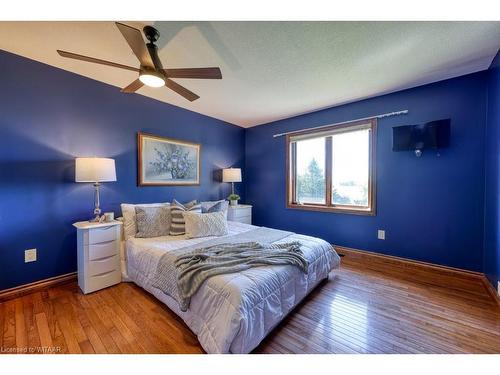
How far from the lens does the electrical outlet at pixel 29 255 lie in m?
2.12

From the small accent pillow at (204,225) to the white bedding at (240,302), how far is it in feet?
1.31

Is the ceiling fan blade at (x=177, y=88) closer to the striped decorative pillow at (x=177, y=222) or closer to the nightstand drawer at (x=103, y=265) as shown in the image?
the striped decorative pillow at (x=177, y=222)

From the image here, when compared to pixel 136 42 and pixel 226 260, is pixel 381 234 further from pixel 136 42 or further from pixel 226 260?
pixel 136 42

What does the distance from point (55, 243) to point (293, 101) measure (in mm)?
3522

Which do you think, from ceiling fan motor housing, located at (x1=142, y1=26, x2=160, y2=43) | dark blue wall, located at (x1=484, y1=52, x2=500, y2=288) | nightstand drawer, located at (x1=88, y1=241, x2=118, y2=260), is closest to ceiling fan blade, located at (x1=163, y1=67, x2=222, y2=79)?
ceiling fan motor housing, located at (x1=142, y1=26, x2=160, y2=43)

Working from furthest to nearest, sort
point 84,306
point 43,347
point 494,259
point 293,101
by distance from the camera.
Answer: point 293,101 < point 494,259 < point 84,306 < point 43,347

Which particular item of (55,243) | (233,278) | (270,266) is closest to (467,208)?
(270,266)

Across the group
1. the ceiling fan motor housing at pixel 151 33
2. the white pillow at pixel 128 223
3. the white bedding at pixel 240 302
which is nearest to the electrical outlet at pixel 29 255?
the white pillow at pixel 128 223

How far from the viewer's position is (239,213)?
12.7 ft

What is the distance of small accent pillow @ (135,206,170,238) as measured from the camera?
94.7 inches

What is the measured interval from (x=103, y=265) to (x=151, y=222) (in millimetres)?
630
